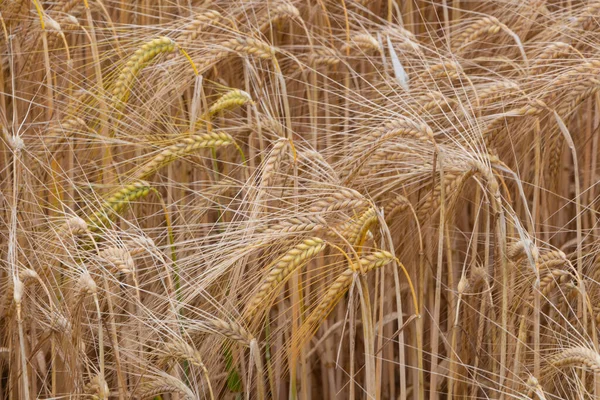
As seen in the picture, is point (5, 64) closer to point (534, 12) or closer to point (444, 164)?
point (444, 164)

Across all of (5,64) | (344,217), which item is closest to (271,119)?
(344,217)

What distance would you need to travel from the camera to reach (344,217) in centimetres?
183

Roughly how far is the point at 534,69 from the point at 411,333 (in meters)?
0.79

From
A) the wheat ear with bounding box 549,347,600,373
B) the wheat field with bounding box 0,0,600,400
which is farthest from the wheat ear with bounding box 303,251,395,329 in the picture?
the wheat ear with bounding box 549,347,600,373

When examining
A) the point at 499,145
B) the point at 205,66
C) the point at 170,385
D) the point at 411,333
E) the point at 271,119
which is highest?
the point at 205,66

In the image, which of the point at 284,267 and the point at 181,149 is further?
the point at 181,149

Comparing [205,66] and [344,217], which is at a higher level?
[205,66]

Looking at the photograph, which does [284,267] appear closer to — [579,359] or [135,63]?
[579,359]

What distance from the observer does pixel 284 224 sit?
1693 mm

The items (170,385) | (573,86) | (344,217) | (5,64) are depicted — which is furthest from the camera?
(5,64)

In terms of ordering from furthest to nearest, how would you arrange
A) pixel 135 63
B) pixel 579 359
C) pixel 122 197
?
1. pixel 135 63
2. pixel 122 197
3. pixel 579 359

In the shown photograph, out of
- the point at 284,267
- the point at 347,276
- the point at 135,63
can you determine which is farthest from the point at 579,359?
the point at 135,63

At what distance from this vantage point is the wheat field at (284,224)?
171cm

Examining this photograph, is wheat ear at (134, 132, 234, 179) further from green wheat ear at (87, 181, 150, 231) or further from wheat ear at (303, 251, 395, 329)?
wheat ear at (303, 251, 395, 329)
